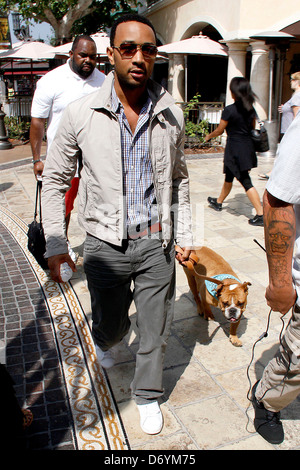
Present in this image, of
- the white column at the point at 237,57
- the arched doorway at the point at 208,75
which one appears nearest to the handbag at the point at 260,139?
the white column at the point at 237,57

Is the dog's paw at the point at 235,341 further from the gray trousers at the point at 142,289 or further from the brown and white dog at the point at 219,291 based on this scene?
the gray trousers at the point at 142,289

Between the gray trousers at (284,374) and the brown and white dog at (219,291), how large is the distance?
82 cm

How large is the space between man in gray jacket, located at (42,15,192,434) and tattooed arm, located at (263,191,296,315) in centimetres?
64

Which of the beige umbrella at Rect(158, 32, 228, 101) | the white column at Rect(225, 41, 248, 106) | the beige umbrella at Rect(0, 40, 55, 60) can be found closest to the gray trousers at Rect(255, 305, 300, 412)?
the white column at Rect(225, 41, 248, 106)

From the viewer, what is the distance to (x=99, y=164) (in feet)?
7.60

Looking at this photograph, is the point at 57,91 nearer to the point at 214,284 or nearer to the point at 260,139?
the point at 214,284

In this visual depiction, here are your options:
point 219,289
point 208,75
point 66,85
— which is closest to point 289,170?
point 219,289

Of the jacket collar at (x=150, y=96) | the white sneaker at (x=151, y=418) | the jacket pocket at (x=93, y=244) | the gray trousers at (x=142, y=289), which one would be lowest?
the white sneaker at (x=151, y=418)

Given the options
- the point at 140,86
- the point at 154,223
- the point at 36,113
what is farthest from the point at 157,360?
the point at 36,113

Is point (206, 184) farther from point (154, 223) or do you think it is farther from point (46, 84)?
point (154, 223)

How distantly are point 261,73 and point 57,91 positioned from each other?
29.6 ft

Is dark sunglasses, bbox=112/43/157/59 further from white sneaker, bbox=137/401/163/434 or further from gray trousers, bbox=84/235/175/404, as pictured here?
white sneaker, bbox=137/401/163/434

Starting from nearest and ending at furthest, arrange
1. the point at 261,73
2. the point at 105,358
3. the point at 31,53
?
the point at 105,358, the point at 261,73, the point at 31,53

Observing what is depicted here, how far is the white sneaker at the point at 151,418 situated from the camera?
253cm
